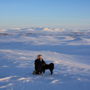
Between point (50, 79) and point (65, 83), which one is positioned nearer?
point (65, 83)

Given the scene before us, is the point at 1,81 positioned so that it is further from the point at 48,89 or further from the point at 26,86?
the point at 48,89

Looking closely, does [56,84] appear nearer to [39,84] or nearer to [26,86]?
[39,84]

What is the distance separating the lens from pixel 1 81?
23.8 ft

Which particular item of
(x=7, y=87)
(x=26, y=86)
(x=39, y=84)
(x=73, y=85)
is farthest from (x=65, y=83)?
(x=7, y=87)

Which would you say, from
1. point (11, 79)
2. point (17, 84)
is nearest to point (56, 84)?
point (17, 84)

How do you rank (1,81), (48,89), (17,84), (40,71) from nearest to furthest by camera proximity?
(48,89)
(17,84)
(1,81)
(40,71)

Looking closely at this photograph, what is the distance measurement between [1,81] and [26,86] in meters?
1.20

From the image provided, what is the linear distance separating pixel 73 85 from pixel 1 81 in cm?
273

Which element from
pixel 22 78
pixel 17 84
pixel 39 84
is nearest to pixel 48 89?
pixel 39 84

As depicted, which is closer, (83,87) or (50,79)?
(83,87)

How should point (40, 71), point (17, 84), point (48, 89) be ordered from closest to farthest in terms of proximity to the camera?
point (48, 89)
point (17, 84)
point (40, 71)

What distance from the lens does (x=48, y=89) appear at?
A: 20.8ft

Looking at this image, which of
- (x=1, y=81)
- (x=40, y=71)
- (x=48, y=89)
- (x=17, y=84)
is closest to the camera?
(x=48, y=89)

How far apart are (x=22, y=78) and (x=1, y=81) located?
0.88 m
